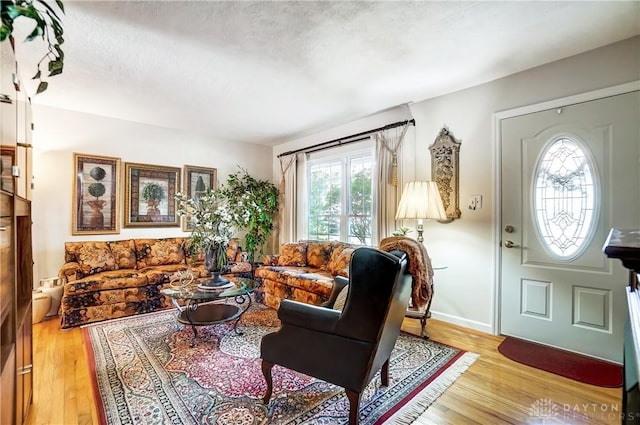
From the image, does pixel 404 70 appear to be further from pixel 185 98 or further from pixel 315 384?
pixel 315 384

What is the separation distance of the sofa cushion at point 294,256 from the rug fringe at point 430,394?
2347 mm

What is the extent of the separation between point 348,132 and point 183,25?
2.72 metres

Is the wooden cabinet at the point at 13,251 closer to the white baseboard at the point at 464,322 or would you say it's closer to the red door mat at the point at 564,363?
the red door mat at the point at 564,363

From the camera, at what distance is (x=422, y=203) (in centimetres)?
299

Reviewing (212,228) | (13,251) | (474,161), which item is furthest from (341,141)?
(13,251)

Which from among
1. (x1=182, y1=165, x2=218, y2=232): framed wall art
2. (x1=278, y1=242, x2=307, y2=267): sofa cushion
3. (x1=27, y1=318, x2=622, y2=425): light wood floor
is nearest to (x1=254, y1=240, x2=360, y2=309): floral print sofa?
(x1=278, y1=242, x2=307, y2=267): sofa cushion

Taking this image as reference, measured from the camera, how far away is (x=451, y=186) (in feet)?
10.8

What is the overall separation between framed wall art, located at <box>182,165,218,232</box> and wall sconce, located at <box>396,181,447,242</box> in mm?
3367

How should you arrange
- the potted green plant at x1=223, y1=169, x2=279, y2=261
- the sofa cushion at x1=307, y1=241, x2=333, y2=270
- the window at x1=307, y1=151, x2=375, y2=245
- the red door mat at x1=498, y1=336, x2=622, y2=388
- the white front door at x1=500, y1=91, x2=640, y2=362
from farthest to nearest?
1. the potted green plant at x1=223, y1=169, x2=279, y2=261
2. the window at x1=307, y1=151, x2=375, y2=245
3. the sofa cushion at x1=307, y1=241, x2=333, y2=270
4. the white front door at x1=500, y1=91, x2=640, y2=362
5. the red door mat at x1=498, y1=336, x2=622, y2=388

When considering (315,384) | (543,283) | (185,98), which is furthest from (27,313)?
(543,283)

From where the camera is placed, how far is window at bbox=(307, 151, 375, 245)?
14.0 feet

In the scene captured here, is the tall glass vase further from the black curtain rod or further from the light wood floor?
the black curtain rod

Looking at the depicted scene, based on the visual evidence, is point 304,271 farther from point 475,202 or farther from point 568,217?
point 568,217

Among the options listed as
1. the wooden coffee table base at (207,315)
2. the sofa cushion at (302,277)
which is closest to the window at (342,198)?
the sofa cushion at (302,277)
